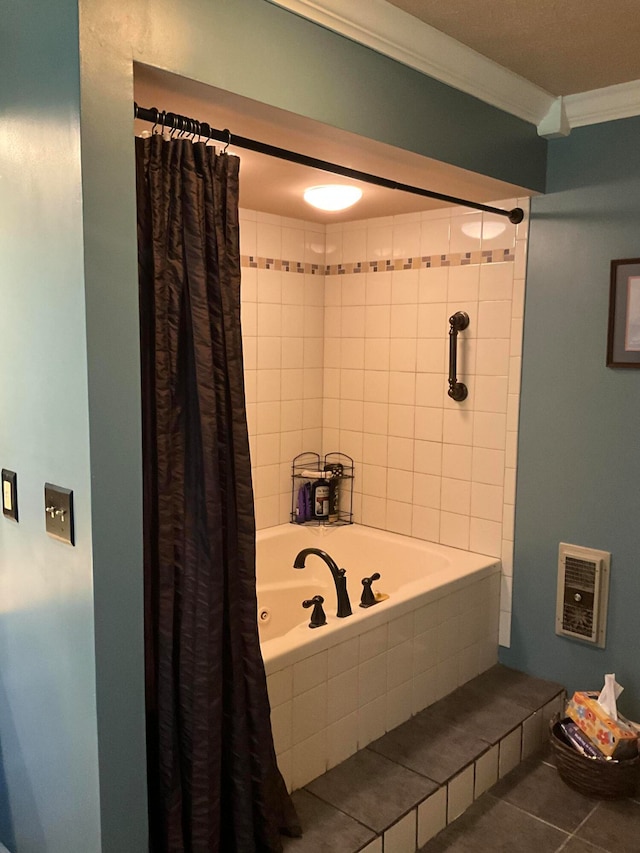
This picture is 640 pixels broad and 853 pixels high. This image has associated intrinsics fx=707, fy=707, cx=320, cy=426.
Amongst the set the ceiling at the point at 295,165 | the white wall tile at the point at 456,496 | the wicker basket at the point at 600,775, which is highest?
the ceiling at the point at 295,165

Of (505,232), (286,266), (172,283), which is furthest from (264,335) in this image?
(172,283)

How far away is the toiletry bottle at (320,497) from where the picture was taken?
3.40 m

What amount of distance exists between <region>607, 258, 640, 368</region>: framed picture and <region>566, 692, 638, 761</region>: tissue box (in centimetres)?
117

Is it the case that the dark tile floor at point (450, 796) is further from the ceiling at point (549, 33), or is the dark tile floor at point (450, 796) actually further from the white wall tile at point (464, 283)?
the ceiling at point (549, 33)

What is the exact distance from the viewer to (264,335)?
10.6 ft

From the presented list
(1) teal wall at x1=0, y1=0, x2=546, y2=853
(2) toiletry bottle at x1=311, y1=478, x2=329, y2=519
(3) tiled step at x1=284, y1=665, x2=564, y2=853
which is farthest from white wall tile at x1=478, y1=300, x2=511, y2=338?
(3) tiled step at x1=284, y1=665, x2=564, y2=853

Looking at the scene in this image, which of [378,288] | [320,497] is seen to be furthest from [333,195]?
[320,497]

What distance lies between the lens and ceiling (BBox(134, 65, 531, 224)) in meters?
1.65

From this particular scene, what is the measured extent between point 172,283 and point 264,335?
64.7 inches

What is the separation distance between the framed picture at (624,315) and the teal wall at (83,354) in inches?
48.2

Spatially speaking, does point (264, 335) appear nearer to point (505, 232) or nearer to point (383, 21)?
point (505, 232)

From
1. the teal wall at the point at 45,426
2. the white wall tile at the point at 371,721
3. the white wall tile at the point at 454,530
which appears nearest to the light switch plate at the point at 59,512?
the teal wall at the point at 45,426

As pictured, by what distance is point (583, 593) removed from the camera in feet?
8.60

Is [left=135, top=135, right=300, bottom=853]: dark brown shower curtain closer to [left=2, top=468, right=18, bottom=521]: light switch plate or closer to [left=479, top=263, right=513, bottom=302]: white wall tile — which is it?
[left=2, top=468, right=18, bottom=521]: light switch plate
